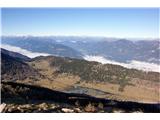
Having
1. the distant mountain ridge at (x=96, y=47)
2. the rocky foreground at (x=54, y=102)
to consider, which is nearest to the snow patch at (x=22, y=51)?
the distant mountain ridge at (x=96, y=47)

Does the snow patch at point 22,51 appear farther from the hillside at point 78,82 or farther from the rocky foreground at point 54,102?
the rocky foreground at point 54,102

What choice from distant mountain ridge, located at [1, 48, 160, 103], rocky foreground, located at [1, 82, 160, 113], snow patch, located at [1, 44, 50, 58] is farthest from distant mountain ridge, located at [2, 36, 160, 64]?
rocky foreground, located at [1, 82, 160, 113]

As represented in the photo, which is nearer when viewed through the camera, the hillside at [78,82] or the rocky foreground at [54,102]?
the rocky foreground at [54,102]

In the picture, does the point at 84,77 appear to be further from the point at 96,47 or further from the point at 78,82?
the point at 96,47

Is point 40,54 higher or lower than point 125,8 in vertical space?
lower

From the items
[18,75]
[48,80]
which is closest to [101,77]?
[48,80]

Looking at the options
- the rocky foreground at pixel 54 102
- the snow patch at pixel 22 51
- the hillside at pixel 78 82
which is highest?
the snow patch at pixel 22 51
